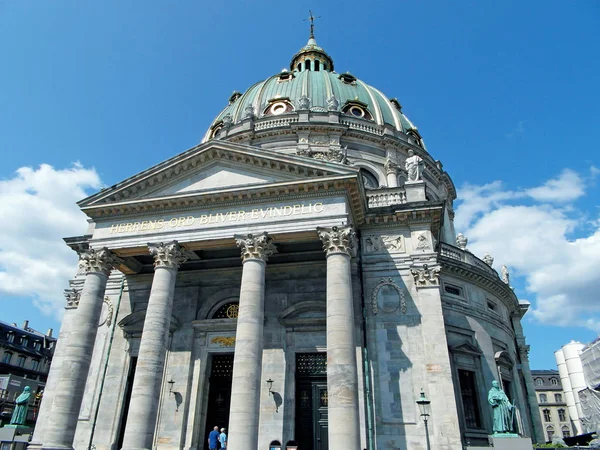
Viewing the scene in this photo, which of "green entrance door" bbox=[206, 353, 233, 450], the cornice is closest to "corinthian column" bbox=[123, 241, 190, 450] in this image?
"green entrance door" bbox=[206, 353, 233, 450]

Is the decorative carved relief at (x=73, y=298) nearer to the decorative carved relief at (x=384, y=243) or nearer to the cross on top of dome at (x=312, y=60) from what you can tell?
the decorative carved relief at (x=384, y=243)

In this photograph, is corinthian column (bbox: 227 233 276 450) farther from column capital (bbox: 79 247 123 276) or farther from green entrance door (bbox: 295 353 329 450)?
column capital (bbox: 79 247 123 276)

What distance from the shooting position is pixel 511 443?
15219 mm

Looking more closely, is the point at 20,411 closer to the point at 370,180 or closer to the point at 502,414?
the point at 502,414

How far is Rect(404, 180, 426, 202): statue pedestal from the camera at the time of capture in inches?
902

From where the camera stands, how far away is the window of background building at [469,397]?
22.4 meters

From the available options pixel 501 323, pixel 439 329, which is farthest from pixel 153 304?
pixel 501 323

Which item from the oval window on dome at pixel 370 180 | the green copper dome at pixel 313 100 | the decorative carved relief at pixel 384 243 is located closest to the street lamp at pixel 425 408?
the decorative carved relief at pixel 384 243

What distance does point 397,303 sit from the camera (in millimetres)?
20469

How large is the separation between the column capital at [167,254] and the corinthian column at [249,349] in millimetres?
2853

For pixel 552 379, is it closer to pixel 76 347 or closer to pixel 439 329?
pixel 439 329

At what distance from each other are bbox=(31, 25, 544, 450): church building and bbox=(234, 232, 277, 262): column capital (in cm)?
6

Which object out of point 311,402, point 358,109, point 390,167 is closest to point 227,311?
point 311,402

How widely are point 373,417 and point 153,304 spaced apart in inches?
390
